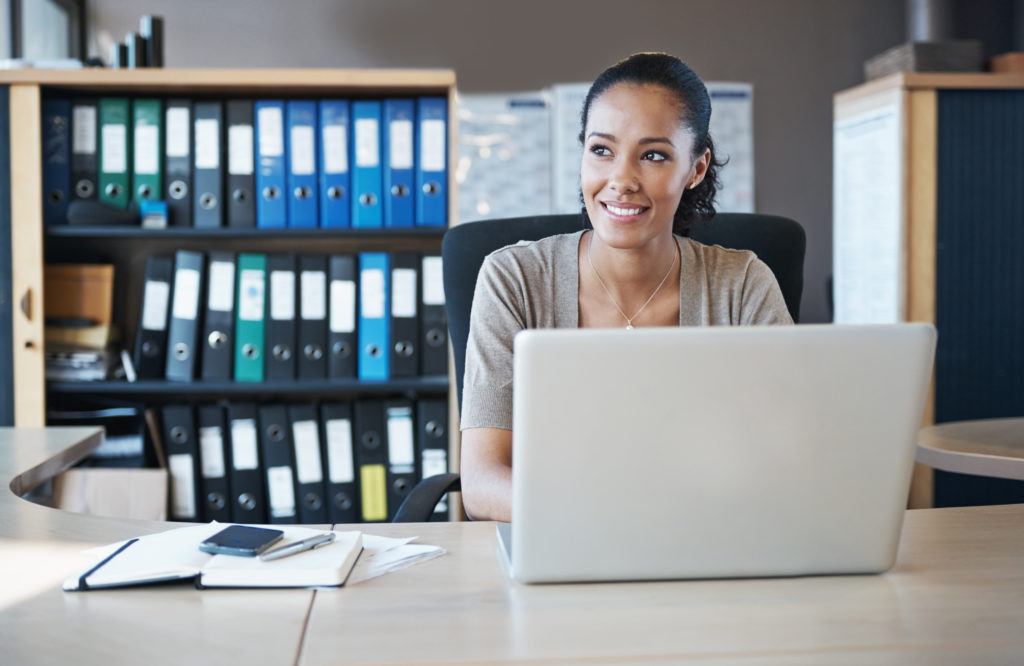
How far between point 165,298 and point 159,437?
1.27ft

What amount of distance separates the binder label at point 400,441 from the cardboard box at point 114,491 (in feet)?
1.96

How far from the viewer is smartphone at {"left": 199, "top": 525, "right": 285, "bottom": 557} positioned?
35.8 inches

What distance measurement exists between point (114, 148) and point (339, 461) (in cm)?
102

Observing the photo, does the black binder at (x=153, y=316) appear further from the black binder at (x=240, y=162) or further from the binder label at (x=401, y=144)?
the binder label at (x=401, y=144)

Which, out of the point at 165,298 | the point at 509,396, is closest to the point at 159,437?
the point at 165,298

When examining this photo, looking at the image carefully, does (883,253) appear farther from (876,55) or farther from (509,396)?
(509,396)

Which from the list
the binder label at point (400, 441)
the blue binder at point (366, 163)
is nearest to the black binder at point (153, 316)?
the blue binder at point (366, 163)

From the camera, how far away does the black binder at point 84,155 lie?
2.46 metres

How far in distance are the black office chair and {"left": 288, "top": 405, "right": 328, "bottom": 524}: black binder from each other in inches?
41.2

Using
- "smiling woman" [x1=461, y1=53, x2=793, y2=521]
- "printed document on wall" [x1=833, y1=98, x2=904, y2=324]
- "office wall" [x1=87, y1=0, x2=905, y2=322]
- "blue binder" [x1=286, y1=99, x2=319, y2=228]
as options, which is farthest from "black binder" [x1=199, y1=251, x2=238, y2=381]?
"printed document on wall" [x1=833, y1=98, x2=904, y2=324]

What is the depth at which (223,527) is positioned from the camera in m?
1.00

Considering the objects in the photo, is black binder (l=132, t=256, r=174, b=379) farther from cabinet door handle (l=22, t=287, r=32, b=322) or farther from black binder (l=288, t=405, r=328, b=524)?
black binder (l=288, t=405, r=328, b=524)

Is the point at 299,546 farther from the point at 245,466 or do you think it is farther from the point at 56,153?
the point at 56,153

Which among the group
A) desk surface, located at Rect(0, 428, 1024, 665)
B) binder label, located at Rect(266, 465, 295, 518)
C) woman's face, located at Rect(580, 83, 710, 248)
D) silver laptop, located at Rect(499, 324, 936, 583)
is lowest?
binder label, located at Rect(266, 465, 295, 518)
